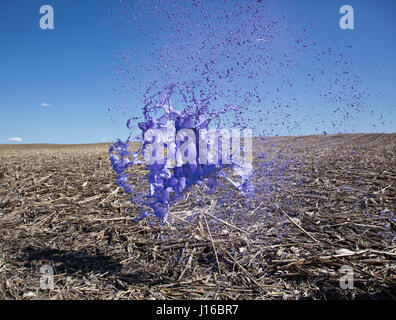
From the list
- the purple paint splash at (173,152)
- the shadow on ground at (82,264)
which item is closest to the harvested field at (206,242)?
the shadow on ground at (82,264)

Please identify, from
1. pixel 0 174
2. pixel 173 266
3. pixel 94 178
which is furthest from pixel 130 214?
pixel 0 174

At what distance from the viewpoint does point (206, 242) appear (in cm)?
256

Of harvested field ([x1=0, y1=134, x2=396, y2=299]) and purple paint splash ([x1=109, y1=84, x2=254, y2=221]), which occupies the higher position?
purple paint splash ([x1=109, y1=84, x2=254, y2=221])

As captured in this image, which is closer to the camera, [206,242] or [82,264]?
[82,264]

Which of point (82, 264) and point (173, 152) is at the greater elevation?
point (173, 152)

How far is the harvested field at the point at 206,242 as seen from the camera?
200 cm

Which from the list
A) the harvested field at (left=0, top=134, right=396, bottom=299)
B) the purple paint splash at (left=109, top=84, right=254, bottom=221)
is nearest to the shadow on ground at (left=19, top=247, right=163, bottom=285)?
the harvested field at (left=0, top=134, right=396, bottom=299)

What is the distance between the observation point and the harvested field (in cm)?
200

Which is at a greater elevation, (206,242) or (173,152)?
(173,152)

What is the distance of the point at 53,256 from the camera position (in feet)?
7.91

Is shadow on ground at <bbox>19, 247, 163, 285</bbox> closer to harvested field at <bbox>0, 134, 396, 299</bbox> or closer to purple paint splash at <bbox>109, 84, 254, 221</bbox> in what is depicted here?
harvested field at <bbox>0, 134, 396, 299</bbox>
